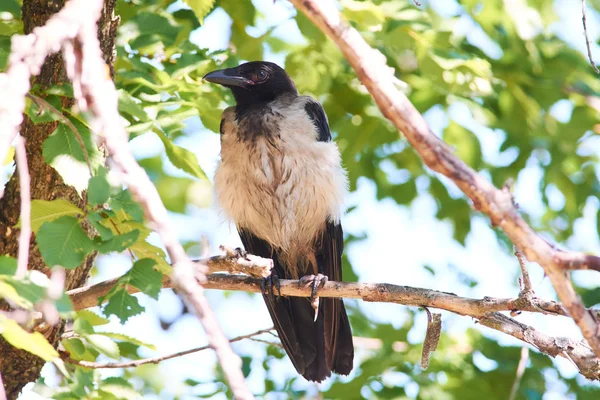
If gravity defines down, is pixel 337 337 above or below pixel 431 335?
below

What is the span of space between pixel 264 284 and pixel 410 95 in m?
2.25

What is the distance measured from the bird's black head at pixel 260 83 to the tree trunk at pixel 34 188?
186 cm

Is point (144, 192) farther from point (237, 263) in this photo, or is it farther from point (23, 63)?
point (237, 263)

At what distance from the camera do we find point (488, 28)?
5949 mm

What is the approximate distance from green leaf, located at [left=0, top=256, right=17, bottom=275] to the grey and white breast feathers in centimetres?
323

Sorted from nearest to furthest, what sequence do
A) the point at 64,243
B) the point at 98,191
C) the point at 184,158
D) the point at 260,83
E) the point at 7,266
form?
the point at 7,266 → the point at 98,191 → the point at 64,243 → the point at 184,158 → the point at 260,83

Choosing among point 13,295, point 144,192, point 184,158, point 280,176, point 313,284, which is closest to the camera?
point 144,192

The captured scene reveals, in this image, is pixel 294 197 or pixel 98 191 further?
pixel 294 197

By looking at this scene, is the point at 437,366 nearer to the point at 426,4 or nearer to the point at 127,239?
the point at 426,4

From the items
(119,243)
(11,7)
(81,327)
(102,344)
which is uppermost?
(11,7)

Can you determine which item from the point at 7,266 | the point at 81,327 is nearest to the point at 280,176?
the point at 81,327

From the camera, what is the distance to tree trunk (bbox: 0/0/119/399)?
3996 mm

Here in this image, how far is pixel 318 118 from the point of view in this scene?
Result: 5.86 metres

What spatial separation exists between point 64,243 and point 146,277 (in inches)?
12.5
